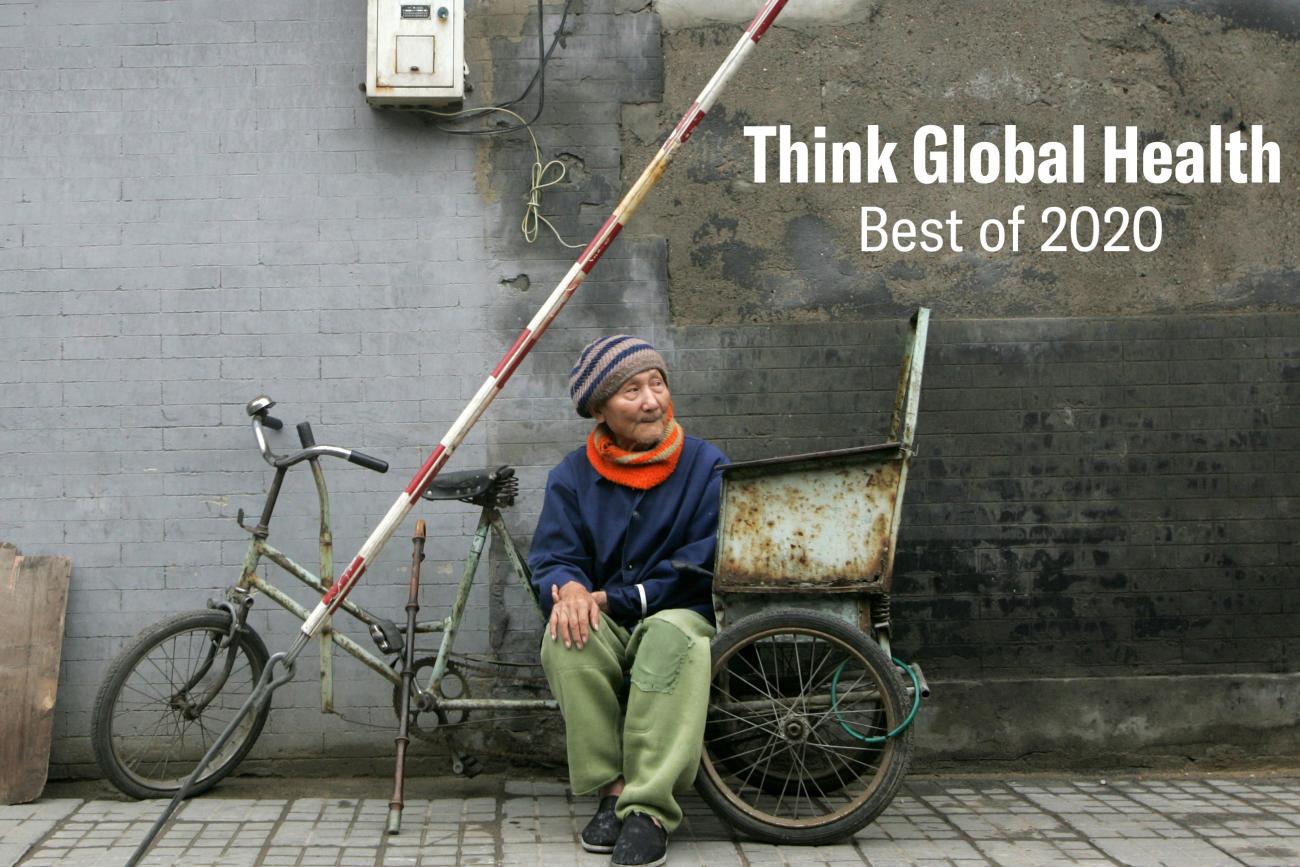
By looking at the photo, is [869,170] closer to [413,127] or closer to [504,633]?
[413,127]

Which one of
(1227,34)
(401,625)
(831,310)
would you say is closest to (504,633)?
(401,625)

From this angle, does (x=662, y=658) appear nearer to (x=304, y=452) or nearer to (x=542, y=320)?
(x=542, y=320)

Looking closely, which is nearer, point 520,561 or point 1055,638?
point 520,561

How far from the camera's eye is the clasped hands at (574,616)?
4582 millimetres

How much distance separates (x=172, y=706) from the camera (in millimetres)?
5301

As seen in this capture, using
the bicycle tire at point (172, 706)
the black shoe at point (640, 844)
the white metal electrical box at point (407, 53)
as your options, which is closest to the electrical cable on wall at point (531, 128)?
the white metal electrical box at point (407, 53)

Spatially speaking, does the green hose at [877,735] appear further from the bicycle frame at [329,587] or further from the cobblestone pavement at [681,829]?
the bicycle frame at [329,587]

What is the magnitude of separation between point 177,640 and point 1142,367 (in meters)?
4.02

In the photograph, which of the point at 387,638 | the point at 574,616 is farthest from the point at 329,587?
the point at 574,616

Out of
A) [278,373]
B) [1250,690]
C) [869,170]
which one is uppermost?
[869,170]

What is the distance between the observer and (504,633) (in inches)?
224

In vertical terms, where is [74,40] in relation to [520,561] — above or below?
above

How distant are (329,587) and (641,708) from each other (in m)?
1.45

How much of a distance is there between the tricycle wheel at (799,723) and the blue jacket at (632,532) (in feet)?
0.95
